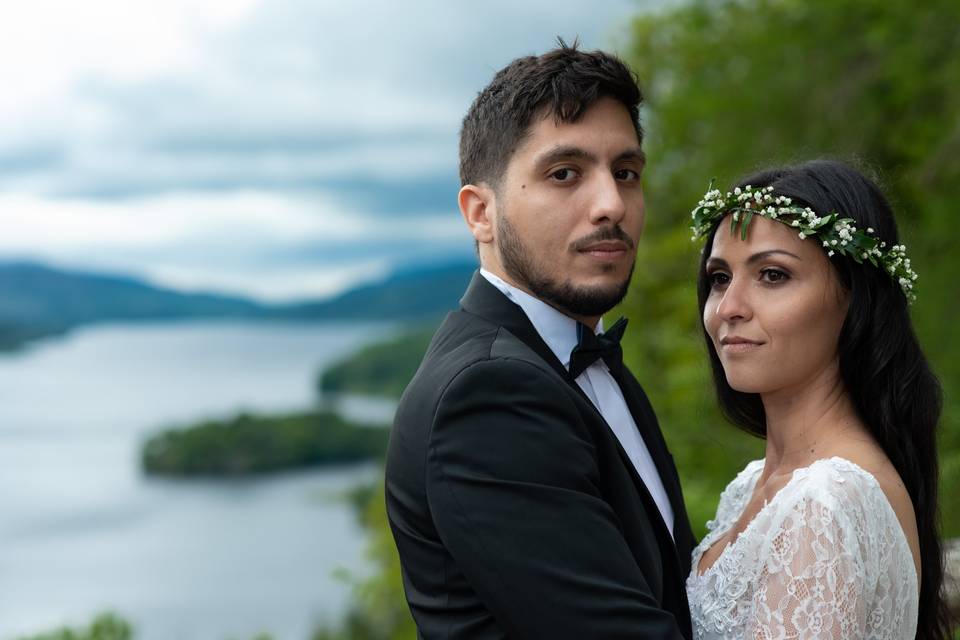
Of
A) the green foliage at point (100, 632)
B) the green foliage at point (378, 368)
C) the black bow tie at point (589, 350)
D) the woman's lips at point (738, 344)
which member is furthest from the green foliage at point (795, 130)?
the green foliage at point (378, 368)

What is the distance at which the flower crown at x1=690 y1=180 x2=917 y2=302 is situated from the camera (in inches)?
113

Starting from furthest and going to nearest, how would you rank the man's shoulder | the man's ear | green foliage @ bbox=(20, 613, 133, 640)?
green foliage @ bbox=(20, 613, 133, 640)
the man's ear
the man's shoulder

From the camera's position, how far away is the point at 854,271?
295 cm

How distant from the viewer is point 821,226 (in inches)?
114

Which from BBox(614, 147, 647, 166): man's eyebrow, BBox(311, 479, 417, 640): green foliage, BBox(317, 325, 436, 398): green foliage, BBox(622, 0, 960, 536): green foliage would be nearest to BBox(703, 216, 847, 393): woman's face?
BBox(614, 147, 647, 166): man's eyebrow

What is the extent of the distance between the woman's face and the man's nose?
0.45 meters

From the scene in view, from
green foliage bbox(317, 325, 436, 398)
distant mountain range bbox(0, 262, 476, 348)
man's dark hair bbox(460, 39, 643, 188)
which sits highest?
man's dark hair bbox(460, 39, 643, 188)

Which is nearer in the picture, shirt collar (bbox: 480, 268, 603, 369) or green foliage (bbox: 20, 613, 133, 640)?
shirt collar (bbox: 480, 268, 603, 369)

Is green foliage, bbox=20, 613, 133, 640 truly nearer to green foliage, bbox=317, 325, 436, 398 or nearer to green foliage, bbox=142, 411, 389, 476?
green foliage, bbox=317, 325, 436, 398

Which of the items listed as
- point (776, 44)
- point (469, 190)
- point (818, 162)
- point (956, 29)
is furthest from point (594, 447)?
point (776, 44)

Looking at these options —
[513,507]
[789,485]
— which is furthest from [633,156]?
[513,507]

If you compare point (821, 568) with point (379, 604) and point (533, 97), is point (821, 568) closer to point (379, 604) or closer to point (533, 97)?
point (533, 97)

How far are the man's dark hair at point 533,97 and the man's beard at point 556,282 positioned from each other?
0.19 metres

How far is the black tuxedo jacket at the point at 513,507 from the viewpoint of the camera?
2338 mm
